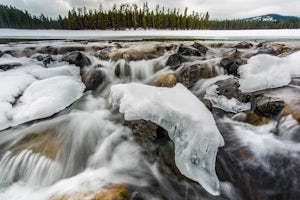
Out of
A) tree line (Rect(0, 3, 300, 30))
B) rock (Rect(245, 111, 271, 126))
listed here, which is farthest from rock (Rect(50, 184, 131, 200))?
tree line (Rect(0, 3, 300, 30))

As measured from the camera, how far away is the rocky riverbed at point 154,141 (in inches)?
110

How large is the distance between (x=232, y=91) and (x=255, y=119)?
994mm

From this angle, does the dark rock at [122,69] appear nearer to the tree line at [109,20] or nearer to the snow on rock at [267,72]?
the snow on rock at [267,72]

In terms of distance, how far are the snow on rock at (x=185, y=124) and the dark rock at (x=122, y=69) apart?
3592 mm

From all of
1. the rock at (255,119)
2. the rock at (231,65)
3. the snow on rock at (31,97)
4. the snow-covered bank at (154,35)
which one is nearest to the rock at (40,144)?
the snow on rock at (31,97)

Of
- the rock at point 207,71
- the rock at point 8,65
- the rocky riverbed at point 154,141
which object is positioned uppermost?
the rock at point 8,65

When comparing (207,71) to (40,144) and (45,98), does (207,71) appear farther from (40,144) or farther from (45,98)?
(40,144)

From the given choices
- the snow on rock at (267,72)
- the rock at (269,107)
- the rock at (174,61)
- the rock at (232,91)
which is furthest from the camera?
the rock at (174,61)

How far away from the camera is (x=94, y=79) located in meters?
6.64

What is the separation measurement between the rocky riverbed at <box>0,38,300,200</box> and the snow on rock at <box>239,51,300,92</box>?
33mm

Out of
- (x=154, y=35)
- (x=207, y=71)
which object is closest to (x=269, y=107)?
(x=207, y=71)

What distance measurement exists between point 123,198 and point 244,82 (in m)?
4.44

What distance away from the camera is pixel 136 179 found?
2951 mm

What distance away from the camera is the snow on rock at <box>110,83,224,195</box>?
287 cm
